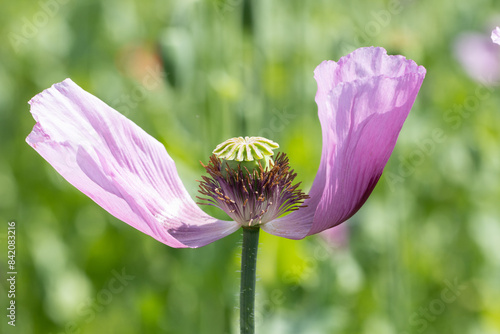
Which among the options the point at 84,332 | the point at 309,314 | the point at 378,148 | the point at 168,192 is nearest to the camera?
the point at 378,148

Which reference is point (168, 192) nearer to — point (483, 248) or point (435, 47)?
point (483, 248)

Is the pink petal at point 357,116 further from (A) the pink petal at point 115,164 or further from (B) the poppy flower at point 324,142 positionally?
(A) the pink petal at point 115,164

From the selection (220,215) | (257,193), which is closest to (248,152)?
(257,193)

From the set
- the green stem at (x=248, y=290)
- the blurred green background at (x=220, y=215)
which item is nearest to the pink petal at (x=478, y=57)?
the blurred green background at (x=220, y=215)

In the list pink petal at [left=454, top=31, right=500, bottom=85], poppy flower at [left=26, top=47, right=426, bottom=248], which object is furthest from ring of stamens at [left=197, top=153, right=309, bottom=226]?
pink petal at [left=454, top=31, right=500, bottom=85]

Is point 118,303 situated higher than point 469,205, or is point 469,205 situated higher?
point 469,205

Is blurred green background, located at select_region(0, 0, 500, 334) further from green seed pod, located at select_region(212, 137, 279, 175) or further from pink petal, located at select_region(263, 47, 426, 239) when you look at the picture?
pink petal, located at select_region(263, 47, 426, 239)

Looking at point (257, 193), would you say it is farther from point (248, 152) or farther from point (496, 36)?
point (496, 36)

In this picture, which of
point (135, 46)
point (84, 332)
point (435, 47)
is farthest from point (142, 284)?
point (435, 47)
